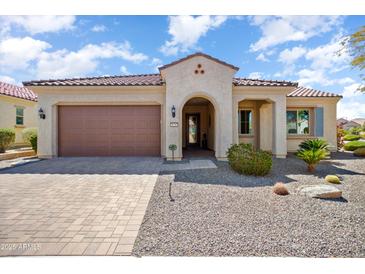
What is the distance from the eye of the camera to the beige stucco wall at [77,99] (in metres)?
10.9

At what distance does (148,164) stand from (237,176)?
13.7 ft

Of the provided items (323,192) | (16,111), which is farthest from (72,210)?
(16,111)

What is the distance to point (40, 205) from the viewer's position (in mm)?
4582

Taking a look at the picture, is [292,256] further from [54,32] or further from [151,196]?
[54,32]

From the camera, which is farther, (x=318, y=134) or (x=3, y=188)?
(x=318, y=134)

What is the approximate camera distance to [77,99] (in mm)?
10984

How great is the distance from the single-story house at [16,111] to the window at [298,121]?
69.4 ft

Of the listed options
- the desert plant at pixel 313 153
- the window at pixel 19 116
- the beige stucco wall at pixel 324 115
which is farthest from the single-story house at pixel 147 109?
the window at pixel 19 116

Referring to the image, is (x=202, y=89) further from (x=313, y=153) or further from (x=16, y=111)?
(x=16, y=111)

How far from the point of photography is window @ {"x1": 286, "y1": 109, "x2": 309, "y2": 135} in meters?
13.4

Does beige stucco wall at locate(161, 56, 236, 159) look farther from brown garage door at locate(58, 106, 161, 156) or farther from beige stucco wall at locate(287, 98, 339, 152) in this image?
beige stucco wall at locate(287, 98, 339, 152)

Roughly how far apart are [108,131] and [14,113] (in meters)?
10.6

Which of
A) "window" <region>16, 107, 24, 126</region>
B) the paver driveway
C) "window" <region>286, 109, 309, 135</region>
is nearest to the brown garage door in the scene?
the paver driveway
